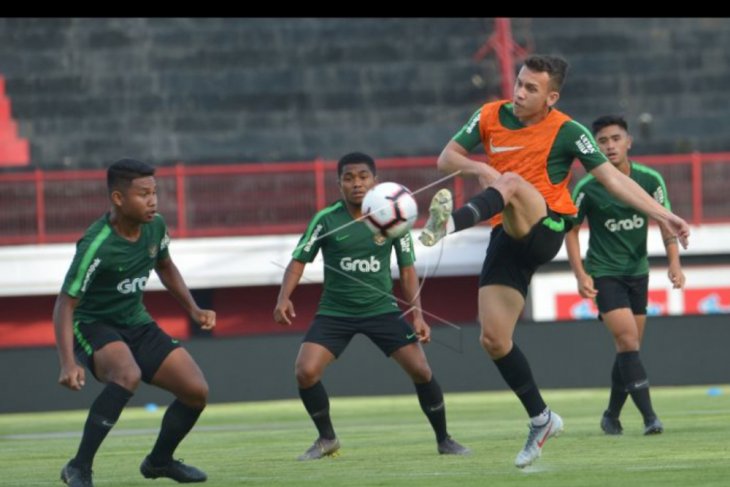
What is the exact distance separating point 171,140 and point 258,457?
15.7 metres

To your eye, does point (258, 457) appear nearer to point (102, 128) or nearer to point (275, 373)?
point (275, 373)

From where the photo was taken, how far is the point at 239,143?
26281mm

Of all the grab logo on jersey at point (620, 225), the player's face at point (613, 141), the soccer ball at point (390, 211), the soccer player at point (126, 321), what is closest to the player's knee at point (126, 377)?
the soccer player at point (126, 321)

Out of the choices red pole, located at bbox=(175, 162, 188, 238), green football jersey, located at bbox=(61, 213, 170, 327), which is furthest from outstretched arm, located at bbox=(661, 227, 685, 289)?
red pole, located at bbox=(175, 162, 188, 238)

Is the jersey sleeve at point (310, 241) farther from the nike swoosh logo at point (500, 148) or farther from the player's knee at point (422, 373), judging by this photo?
the nike swoosh logo at point (500, 148)

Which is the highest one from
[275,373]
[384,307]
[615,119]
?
[615,119]

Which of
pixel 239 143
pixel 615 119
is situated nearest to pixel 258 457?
pixel 615 119

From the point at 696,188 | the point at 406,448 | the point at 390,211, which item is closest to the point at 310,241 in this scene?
the point at 406,448

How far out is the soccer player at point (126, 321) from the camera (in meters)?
8.71

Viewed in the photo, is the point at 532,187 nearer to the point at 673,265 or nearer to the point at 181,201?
the point at 673,265

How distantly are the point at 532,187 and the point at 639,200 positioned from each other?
574 millimetres

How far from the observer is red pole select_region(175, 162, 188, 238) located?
910 inches

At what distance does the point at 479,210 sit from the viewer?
27.7ft
